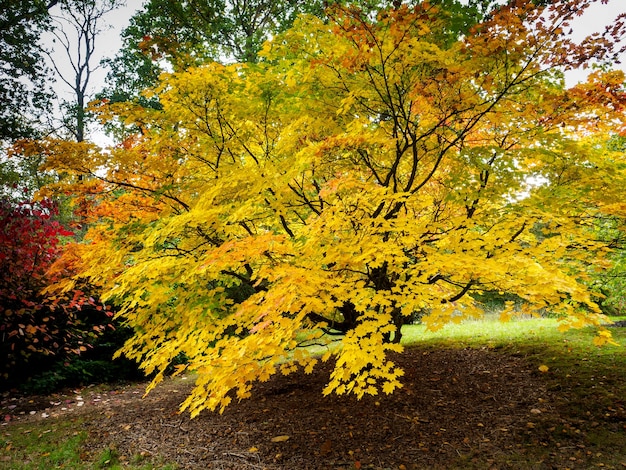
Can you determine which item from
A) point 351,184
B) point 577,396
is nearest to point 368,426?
point 577,396

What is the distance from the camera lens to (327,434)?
3.99 m

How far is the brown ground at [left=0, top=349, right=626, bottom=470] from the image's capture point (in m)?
3.48

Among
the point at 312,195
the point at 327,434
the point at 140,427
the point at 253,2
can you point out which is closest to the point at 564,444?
the point at 327,434

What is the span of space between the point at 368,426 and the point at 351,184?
2842 millimetres

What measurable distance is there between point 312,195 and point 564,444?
373 centimetres

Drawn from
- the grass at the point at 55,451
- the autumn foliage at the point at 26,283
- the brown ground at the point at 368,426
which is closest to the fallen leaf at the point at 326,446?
the brown ground at the point at 368,426

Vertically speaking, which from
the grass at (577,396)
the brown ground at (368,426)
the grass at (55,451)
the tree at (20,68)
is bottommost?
the grass at (577,396)

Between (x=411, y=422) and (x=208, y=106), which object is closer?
(x=208, y=106)

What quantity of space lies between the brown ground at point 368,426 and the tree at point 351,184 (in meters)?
0.85

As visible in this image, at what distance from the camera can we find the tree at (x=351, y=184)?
2.90 m

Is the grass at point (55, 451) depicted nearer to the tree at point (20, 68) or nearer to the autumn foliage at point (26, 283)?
the autumn foliage at point (26, 283)

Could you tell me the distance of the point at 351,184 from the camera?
3.14 metres

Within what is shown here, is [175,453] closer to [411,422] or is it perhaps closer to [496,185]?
[411,422]

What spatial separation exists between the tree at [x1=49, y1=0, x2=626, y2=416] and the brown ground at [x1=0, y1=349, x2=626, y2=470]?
2.80 feet
